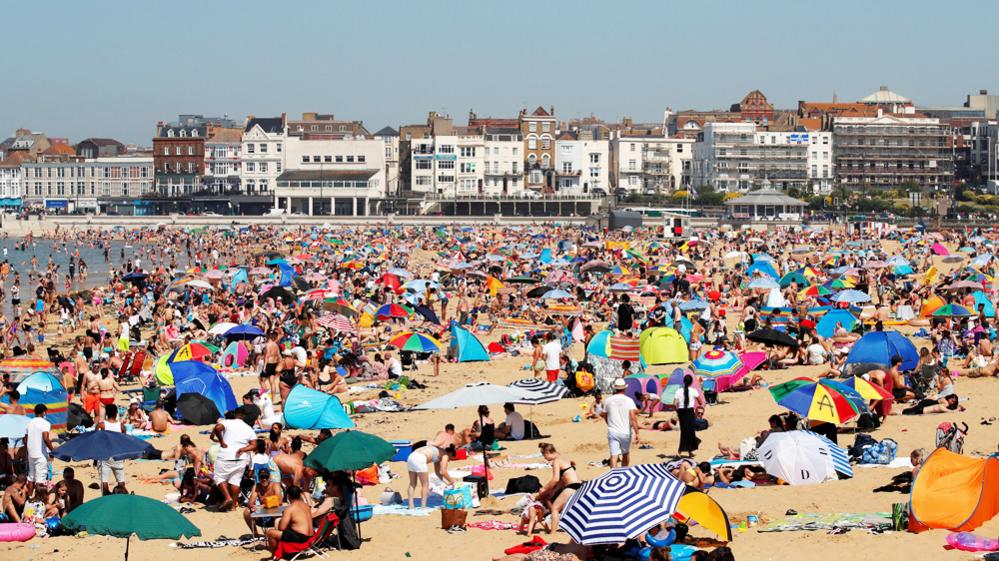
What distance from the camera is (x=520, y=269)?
3781cm

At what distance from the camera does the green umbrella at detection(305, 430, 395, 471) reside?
9711 mm

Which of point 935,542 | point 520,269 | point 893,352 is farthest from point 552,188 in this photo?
point 935,542

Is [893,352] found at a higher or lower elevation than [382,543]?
higher

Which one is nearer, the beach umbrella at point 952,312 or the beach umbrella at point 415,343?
the beach umbrella at point 415,343

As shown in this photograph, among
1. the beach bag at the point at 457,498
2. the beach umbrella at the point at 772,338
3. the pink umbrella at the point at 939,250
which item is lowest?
the beach bag at the point at 457,498

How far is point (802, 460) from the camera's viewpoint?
10.7 m

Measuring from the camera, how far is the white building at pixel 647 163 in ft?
349

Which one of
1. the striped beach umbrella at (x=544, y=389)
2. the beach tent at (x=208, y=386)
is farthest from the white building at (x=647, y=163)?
the striped beach umbrella at (x=544, y=389)

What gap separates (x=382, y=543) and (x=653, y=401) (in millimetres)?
5354

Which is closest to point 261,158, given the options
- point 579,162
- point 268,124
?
point 268,124

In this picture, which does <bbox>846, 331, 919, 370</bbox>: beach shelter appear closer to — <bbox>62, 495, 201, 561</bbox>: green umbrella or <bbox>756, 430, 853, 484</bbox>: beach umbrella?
<bbox>756, 430, 853, 484</bbox>: beach umbrella

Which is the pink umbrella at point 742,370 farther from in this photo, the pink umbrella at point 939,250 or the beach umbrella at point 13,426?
the pink umbrella at point 939,250

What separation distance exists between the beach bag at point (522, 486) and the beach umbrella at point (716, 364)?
14.9 ft

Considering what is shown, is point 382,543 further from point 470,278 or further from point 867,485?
point 470,278
